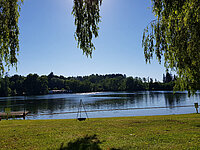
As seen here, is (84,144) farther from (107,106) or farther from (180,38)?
(107,106)

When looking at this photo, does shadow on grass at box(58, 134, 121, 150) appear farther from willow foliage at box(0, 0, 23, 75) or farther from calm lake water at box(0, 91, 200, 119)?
calm lake water at box(0, 91, 200, 119)

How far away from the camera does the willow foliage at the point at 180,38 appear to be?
21.8ft

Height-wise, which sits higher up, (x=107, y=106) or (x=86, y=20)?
(x=86, y=20)

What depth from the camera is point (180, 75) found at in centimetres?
791

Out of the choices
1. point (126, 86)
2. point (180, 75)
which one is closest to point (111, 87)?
point (126, 86)

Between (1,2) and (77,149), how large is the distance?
6450 millimetres

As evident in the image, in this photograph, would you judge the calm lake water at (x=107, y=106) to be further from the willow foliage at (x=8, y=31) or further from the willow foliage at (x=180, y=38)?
the willow foliage at (x=8, y=31)

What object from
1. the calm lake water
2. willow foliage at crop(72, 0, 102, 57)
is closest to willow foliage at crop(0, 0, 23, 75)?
willow foliage at crop(72, 0, 102, 57)

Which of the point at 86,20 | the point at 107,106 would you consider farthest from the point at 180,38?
the point at 107,106

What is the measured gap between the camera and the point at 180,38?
7.20 m

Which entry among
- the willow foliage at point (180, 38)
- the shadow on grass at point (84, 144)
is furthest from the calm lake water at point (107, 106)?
the shadow on grass at point (84, 144)

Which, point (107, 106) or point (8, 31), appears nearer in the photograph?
point (8, 31)

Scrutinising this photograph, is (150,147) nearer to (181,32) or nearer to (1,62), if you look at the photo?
(181,32)

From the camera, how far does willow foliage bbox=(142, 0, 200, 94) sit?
6648 millimetres
